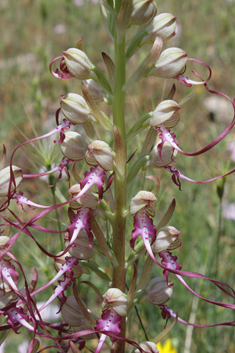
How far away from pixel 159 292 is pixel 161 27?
738 millimetres

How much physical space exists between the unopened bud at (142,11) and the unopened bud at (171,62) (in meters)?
0.10

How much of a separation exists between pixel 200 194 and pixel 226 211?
0.53 m

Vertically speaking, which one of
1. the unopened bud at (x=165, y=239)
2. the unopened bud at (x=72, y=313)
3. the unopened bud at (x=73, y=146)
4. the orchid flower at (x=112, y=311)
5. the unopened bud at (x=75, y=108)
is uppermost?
the unopened bud at (x=75, y=108)

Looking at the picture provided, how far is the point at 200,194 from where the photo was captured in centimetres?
306

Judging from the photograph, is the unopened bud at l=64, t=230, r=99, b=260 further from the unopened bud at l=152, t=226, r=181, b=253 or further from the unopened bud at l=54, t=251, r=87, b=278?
the unopened bud at l=152, t=226, r=181, b=253

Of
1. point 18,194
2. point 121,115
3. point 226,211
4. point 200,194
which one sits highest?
point 121,115

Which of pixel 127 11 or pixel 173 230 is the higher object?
pixel 127 11

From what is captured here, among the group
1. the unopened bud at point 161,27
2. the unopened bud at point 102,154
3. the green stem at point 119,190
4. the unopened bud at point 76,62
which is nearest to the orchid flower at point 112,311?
the green stem at point 119,190

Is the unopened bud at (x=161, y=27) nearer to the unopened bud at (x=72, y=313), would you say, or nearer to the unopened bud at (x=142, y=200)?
the unopened bud at (x=142, y=200)

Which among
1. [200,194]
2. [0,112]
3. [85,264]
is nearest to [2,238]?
[85,264]

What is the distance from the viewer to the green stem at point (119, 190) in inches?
42.7

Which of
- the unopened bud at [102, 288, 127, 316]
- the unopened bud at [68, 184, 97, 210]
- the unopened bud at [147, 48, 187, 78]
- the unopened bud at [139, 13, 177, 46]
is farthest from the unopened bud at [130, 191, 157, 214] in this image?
the unopened bud at [139, 13, 177, 46]

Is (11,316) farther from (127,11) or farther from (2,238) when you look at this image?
(127,11)

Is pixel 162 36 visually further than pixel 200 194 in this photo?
No
